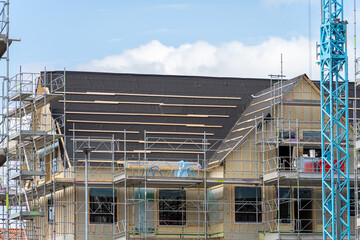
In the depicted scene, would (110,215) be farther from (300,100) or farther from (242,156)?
(300,100)

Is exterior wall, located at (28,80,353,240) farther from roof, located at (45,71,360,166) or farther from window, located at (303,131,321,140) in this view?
roof, located at (45,71,360,166)

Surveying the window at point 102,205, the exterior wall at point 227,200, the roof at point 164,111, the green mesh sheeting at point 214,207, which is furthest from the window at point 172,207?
the window at point 102,205

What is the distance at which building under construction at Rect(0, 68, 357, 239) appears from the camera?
50.6 m

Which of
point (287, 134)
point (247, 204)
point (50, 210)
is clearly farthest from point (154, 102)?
point (247, 204)

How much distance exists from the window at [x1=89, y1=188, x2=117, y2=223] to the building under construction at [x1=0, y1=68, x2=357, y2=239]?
0.06m

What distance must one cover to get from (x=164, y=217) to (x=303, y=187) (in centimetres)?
820

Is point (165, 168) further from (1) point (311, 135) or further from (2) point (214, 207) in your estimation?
(1) point (311, 135)

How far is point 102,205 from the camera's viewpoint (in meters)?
51.8

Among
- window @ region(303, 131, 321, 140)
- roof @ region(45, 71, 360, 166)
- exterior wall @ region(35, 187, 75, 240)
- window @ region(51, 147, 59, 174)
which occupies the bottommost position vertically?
exterior wall @ region(35, 187, 75, 240)

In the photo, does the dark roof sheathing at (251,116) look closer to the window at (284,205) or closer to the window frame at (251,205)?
the window frame at (251,205)

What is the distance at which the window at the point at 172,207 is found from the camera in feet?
171

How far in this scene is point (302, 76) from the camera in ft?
172

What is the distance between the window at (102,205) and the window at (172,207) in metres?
2.84

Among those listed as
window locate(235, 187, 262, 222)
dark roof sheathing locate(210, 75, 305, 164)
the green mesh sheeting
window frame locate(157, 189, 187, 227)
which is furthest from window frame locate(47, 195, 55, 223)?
window locate(235, 187, 262, 222)
